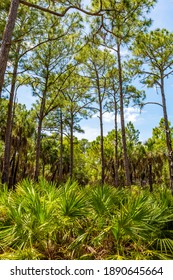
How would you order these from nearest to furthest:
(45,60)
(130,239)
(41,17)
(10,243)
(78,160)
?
(10,243) → (130,239) → (41,17) → (45,60) → (78,160)

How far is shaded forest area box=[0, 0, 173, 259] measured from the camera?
464 cm

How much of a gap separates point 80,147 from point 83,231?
4311 cm

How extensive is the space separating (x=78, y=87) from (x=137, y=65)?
7.72 metres

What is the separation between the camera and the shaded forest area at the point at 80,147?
464 centimetres

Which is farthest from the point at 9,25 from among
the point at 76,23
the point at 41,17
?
the point at 76,23

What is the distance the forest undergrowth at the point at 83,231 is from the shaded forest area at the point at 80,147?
0.02 m

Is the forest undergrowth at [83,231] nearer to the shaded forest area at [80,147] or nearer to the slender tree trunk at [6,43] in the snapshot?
the shaded forest area at [80,147]

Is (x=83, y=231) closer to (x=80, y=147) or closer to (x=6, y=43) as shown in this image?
(x=6, y=43)

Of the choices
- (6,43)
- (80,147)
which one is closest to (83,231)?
(6,43)

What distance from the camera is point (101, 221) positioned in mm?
4965

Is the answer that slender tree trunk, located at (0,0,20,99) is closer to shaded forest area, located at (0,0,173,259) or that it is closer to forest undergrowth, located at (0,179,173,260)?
shaded forest area, located at (0,0,173,259)

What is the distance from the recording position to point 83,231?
5.00m

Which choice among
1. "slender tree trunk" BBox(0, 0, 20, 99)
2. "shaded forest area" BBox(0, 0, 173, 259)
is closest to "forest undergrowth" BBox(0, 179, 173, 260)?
"shaded forest area" BBox(0, 0, 173, 259)

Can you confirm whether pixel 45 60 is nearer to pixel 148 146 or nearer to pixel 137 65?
pixel 137 65
